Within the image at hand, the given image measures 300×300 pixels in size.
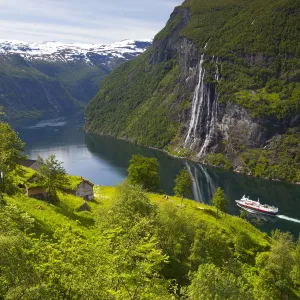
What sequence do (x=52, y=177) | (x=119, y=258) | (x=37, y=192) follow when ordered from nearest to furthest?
1. (x=119, y=258)
2. (x=52, y=177)
3. (x=37, y=192)

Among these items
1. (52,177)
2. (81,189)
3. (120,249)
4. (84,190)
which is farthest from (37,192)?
(120,249)

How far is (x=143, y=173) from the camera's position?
83.2 metres

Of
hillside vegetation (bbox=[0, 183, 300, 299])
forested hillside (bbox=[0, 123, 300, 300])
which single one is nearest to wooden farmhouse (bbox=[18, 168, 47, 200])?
forested hillside (bbox=[0, 123, 300, 300])

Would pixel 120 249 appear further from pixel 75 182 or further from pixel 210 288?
pixel 75 182

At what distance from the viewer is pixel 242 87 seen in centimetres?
19362

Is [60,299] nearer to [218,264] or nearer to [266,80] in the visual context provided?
[218,264]

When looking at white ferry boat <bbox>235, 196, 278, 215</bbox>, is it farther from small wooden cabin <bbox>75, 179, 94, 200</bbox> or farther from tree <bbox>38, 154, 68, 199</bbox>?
tree <bbox>38, 154, 68, 199</bbox>

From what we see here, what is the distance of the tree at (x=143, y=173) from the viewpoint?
8306 cm

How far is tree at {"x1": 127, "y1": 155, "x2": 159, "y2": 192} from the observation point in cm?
8306

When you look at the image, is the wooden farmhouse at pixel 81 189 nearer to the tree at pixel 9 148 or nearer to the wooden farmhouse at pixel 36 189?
the wooden farmhouse at pixel 36 189

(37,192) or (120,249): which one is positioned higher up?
(120,249)

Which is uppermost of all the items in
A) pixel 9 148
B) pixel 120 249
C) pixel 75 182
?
pixel 120 249

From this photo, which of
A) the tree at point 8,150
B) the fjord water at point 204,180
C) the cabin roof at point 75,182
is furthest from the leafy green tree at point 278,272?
the fjord water at point 204,180

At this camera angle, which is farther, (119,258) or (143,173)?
(143,173)
